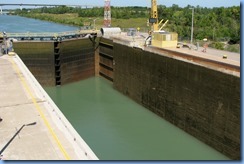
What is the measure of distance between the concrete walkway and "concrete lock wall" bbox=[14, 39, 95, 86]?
41.7ft

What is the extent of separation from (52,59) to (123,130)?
13.7 m

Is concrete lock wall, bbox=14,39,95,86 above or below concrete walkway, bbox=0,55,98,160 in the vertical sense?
above

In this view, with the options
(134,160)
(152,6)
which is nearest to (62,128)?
(134,160)

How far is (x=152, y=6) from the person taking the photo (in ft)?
113

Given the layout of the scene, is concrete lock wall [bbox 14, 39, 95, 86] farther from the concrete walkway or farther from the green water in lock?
the concrete walkway

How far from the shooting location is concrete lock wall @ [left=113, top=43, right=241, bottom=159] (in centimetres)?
1656

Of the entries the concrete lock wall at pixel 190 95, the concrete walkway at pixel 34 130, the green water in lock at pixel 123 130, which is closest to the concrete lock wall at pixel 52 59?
the green water in lock at pixel 123 130

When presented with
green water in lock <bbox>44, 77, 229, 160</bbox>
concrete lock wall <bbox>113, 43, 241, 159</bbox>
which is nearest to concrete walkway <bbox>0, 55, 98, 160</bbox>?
green water in lock <bbox>44, 77, 229, 160</bbox>

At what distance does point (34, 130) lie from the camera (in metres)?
12.4

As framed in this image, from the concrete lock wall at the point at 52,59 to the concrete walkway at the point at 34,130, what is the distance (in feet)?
41.7

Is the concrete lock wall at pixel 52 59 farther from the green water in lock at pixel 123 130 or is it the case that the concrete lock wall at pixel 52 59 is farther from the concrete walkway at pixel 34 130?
the concrete walkway at pixel 34 130

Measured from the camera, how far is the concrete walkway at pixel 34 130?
34.5 ft

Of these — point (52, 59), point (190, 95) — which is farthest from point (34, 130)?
point (52, 59)

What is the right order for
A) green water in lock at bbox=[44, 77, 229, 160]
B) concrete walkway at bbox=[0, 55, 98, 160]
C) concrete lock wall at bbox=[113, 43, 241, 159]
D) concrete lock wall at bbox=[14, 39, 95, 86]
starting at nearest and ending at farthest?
concrete walkway at bbox=[0, 55, 98, 160] < concrete lock wall at bbox=[113, 43, 241, 159] < green water in lock at bbox=[44, 77, 229, 160] < concrete lock wall at bbox=[14, 39, 95, 86]
